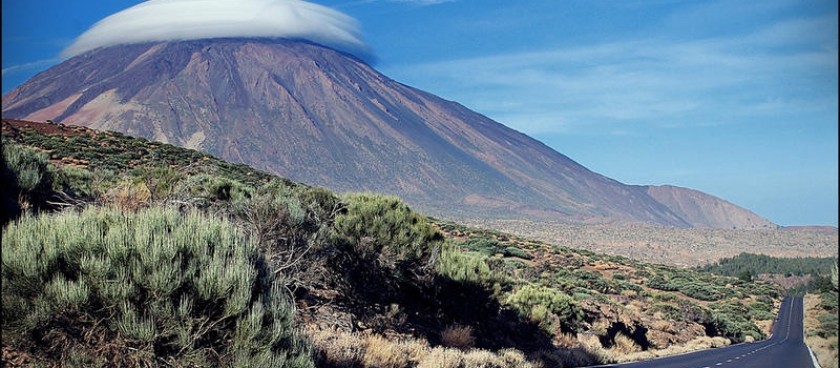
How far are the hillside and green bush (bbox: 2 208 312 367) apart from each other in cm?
2

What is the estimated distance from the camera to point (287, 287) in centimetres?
1165

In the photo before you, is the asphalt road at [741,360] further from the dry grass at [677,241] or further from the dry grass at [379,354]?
the dry grass at [677,241]

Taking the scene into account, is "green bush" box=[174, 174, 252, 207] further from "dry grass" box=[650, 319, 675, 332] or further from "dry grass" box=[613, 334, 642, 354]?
"dry grass" box=[650, 319, 675, 332]

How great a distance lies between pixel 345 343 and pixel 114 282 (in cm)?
484

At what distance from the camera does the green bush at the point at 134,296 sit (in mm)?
6473


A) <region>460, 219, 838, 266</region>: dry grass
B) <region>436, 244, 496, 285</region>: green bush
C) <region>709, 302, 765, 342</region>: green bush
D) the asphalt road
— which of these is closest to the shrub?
<region>436, 244, 496, 285</region>: green bush

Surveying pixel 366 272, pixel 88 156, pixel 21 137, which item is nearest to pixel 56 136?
pixel 21 137

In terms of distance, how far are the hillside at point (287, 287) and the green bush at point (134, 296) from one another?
0.02 m

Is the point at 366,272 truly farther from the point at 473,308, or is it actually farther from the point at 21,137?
the point at 21,137

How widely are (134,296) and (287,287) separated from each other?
495 centimetres

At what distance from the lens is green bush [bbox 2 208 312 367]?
6.47m

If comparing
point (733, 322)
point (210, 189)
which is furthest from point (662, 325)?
point (210, 189)

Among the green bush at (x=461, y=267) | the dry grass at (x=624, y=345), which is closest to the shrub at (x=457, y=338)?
the green bush at (x=461, y=267)

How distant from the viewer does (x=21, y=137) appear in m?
35.6
